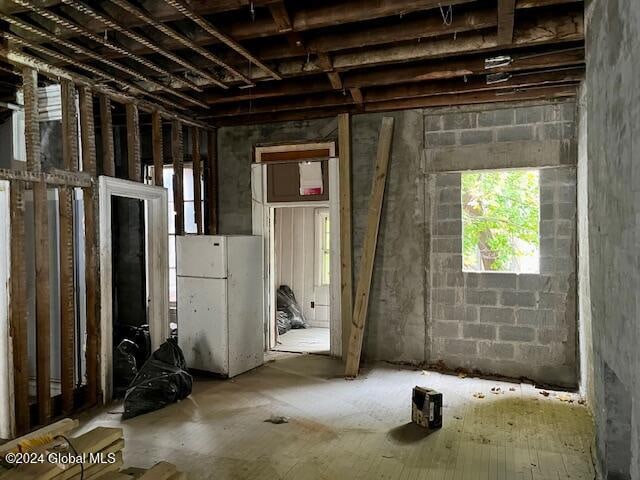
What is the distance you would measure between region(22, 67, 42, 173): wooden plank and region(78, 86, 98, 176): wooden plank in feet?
1.31

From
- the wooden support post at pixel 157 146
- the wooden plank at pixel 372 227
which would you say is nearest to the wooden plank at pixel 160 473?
the wooden plank at pixel 372 227

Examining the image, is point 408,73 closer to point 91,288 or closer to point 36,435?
point 91,288

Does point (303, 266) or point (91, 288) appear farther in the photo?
point (303, 266)

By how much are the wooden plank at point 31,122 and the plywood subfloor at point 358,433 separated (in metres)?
2.01

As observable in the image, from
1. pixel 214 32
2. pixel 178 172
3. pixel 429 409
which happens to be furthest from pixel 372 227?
pixel 214 32

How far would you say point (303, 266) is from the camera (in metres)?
7.66

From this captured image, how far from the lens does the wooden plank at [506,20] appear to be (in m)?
2.72

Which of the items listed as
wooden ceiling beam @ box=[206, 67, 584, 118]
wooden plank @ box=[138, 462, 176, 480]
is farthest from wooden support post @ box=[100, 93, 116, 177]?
wooden plank @ box=[138, 462, 176, 480]

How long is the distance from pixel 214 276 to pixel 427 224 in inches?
88.8

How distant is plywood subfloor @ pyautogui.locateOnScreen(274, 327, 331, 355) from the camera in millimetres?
5871

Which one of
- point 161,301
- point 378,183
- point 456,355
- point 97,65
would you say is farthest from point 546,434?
point 97,65

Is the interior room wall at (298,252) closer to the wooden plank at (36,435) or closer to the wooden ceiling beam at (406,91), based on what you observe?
the wooden ceiling beam at (406,91)

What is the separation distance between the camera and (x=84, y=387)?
3.93m

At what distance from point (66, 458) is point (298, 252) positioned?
568 cm
